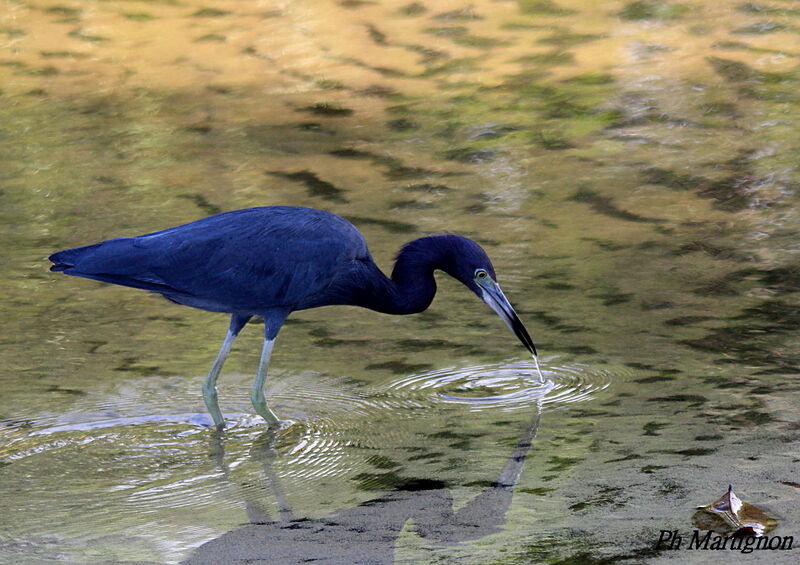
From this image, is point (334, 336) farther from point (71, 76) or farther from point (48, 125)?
point (71, 76)

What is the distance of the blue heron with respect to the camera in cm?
605

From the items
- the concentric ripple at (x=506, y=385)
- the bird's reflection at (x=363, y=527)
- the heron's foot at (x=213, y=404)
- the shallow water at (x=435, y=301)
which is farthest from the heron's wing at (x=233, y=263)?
the bird's reflection at (x=363, y=527)

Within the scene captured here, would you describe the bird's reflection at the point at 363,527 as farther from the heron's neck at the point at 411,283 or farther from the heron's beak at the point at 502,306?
the heron's neck at the point at 411,283

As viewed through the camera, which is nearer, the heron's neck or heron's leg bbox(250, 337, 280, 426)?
heron's leg bbox(250, 337, 280, 426)

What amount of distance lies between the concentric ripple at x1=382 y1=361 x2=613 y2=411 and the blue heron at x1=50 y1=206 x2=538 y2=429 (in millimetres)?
223

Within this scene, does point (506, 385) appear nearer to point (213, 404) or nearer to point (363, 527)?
point (213, 404)

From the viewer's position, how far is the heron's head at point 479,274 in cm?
618

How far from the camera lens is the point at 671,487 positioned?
16.3 ft

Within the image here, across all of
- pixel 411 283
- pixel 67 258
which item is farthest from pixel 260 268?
pixel 67 258

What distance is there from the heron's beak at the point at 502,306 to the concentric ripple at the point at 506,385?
0.20 metres

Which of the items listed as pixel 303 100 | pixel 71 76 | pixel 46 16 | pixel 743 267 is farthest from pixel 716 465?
pixel 46 16

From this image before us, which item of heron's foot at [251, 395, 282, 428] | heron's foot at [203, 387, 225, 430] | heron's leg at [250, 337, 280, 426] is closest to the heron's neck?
heron's leg at [250, 337, 280, 426]

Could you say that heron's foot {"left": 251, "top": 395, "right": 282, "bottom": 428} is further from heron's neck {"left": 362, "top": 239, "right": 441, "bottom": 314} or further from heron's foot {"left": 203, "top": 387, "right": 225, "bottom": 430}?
heron's neck {"left": 362, "top": 239, "right": 441, "bottom": 314}

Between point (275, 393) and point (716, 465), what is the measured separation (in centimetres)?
231
